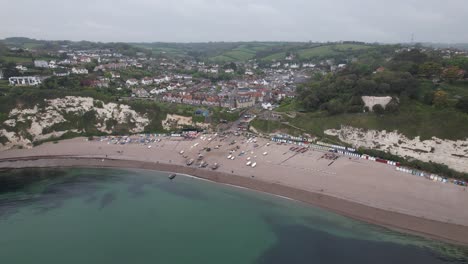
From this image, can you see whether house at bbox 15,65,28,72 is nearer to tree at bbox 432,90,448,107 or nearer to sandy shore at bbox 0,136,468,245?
sandy shore at bbox 0,136,468,245

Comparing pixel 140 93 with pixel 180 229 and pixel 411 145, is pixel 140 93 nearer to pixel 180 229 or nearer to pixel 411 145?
pixel 180 229

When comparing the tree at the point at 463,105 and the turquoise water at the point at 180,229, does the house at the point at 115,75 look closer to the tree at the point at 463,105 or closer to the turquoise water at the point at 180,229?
the turquoise water at the point at 180,229

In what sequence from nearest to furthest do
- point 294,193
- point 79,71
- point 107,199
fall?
point 294,193, point 107,199, point 79,71

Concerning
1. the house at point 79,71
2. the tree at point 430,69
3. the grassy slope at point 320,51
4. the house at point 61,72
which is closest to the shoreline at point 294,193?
the house at point 61,72

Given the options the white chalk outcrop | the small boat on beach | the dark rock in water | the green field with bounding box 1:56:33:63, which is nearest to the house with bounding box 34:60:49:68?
the green field with bounding box 1:56:33:63

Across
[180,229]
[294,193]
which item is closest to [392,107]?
[294,193]

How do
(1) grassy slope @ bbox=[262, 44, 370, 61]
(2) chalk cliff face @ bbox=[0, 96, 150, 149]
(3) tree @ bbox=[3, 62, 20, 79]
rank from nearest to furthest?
(2) chalk cliff face @ bbox=[0, 96, 150, 149], (3) tree @ bbox=[3, 62, 20, 79], (1) grassy slope @ bbox=[262, 44, 370, 61]

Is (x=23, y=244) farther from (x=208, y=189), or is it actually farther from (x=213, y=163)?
(x=213, y=163)
